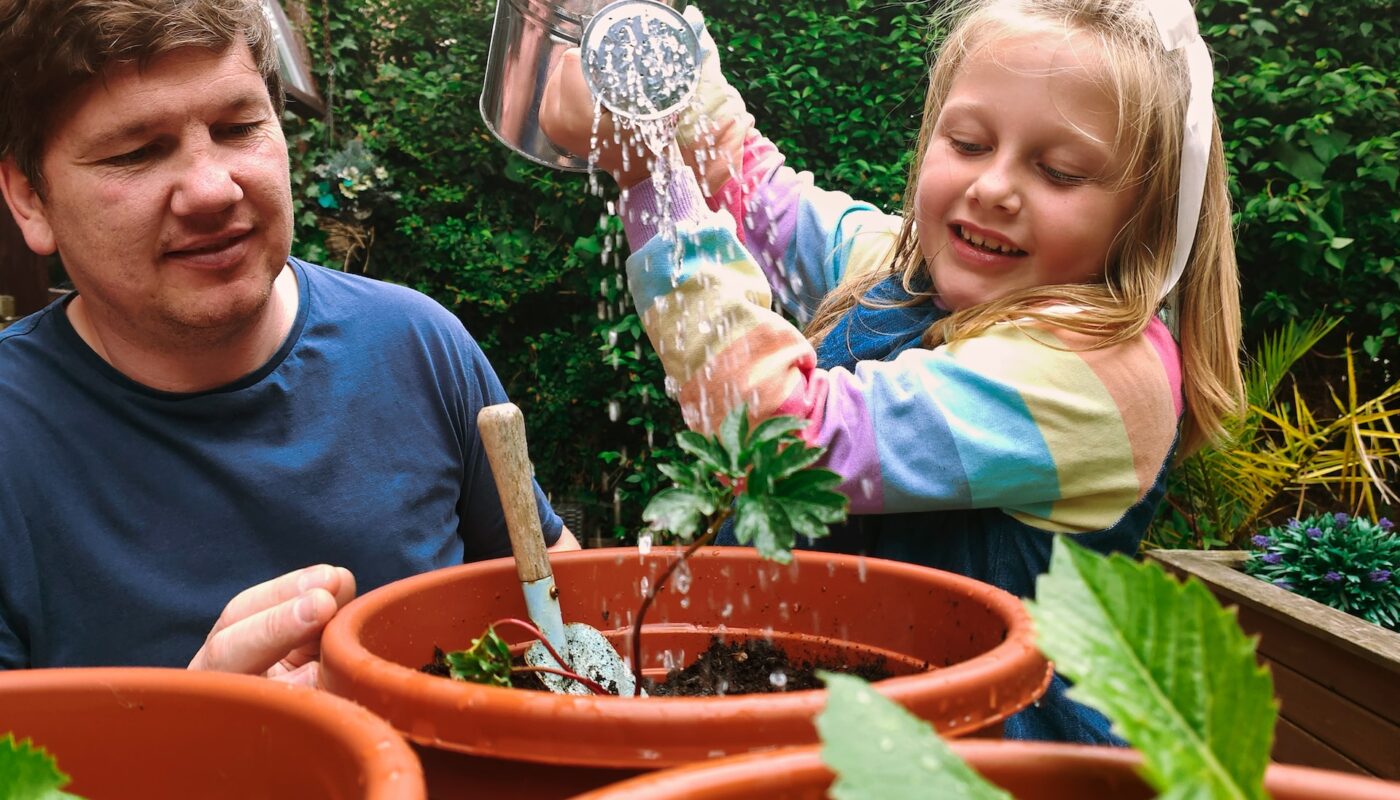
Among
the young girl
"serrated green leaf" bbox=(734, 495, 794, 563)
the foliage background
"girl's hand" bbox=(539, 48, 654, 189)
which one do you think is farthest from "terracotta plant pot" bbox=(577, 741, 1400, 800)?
the foliage background

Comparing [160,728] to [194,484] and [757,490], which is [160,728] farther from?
[194,484]

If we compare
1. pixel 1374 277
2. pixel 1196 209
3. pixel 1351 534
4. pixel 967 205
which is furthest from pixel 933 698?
pixel 1374 277

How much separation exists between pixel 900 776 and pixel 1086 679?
0.23ft

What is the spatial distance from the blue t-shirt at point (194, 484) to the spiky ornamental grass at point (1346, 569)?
208 centimetres

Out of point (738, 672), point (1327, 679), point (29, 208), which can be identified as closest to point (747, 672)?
point (738, 672)

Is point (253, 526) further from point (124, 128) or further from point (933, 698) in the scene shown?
point (933, 698)

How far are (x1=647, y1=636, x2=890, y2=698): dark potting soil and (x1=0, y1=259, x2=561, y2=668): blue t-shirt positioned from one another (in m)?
0.73

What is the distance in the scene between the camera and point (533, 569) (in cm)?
81

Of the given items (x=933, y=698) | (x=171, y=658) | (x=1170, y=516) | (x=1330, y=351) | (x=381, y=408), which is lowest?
(x=1170, y=516)

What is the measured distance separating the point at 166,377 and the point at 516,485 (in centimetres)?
80

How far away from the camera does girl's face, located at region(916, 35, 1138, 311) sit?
121 centimetres

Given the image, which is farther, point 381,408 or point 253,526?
point 381,408

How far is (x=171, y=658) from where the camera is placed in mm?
1283

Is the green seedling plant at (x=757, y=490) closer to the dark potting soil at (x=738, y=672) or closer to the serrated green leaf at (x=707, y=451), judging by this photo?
the serrated green leaf at (x=707, y=451)
